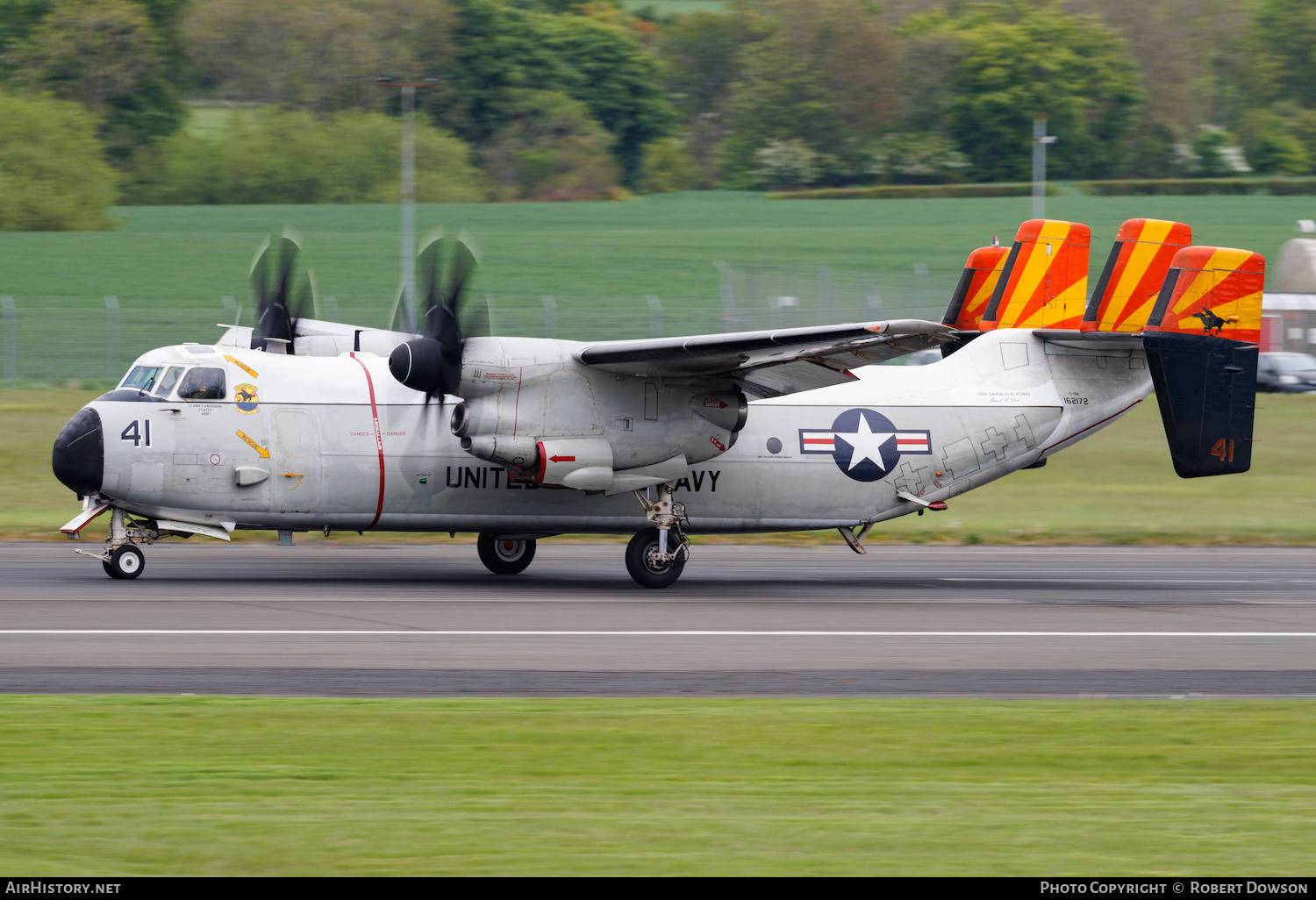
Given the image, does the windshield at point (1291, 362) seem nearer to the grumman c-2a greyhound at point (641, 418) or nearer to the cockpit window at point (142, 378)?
the grumman c-2a greyhound at point (641, 418)

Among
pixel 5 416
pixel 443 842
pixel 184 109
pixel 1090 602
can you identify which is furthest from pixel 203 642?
pixel 184 109

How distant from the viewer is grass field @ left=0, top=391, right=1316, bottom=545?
27484 mm

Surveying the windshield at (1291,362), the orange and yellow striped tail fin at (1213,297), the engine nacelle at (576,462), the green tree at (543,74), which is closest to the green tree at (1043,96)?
the green tree at (543,74)

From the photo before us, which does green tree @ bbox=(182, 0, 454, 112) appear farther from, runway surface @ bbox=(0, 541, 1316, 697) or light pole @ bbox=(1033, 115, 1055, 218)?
runway surface @ bbox=(0, 541, 1316, 697)

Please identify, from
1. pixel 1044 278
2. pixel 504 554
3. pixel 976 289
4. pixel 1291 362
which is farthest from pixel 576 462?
pixel 1291 362

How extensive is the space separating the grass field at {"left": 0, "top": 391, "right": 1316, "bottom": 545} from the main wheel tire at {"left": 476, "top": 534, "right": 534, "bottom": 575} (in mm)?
5745

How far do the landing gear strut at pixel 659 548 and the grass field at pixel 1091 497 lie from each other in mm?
7970

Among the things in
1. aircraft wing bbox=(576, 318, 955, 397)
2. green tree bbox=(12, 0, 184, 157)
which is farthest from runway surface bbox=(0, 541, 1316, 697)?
green tree bbox=(12, 0, 184, 157)

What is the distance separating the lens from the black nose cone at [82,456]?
17.8m

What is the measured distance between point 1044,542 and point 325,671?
58.1 feet

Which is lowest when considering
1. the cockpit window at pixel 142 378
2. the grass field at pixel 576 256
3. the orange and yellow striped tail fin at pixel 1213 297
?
the cockpit window at pixel 142 378

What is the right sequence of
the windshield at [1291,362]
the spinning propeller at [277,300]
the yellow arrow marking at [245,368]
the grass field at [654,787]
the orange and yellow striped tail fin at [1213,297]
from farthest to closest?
1. the windshield at [1291,362]
2. the spinning propeller at [277,300]
3. the orange and yellow striped tail fin at [1213,297]
4. the yellow arrow marking at [245,368]
5. the grass field at [654,787]
